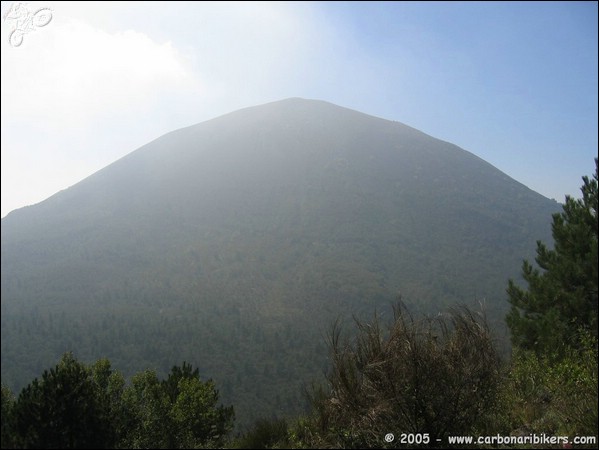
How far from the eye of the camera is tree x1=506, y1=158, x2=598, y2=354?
24.2 ft

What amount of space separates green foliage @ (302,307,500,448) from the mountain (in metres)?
46.0

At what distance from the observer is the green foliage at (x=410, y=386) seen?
5.30m

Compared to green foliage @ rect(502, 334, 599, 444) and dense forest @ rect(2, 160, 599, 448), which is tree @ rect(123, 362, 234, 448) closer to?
dense forest @ rect(2, 160, 599, 448)

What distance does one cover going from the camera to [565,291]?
27.6 ft

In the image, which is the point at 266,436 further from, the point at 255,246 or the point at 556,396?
the point at 255,246

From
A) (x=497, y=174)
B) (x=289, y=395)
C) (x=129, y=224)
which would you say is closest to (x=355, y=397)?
(x=289, y=395)

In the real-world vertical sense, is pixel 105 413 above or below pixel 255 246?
below

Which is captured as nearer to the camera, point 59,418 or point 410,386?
point 59,418

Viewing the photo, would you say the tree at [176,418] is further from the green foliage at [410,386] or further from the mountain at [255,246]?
the mountain at [255,246]

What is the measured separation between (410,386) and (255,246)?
95.1m

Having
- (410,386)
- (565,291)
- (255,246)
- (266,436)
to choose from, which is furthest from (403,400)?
(255,246)

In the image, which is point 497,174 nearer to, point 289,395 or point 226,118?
point 226,118

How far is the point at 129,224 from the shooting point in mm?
105812

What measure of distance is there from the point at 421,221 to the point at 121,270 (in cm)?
7392
